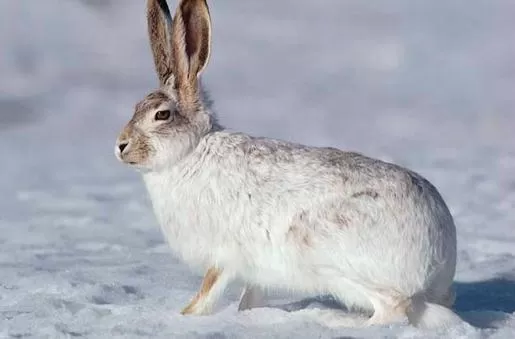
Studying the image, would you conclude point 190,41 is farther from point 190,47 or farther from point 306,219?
point 306,219

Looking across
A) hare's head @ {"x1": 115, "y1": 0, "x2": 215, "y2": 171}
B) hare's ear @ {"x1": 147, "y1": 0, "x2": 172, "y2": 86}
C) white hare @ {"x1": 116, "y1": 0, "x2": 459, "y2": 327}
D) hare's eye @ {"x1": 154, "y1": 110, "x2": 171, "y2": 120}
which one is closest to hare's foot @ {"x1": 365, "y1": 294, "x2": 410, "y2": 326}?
white hare @ {"x1": 116, "y1": 0, "x2": 459, "y2": 327}

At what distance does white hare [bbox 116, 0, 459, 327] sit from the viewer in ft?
12.9

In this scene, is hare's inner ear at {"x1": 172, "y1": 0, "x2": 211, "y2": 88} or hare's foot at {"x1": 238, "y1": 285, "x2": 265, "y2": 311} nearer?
hare's foot at {"x1": 238, "y1": 285, "x2": 265, "y2": 311}

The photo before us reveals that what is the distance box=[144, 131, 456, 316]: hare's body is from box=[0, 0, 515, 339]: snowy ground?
8.2 inches

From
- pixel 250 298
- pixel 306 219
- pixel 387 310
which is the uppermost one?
pixel 306 219

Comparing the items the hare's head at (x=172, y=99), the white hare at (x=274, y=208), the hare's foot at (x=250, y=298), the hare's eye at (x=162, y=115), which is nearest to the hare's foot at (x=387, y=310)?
the white hare at (x=274, y=208)

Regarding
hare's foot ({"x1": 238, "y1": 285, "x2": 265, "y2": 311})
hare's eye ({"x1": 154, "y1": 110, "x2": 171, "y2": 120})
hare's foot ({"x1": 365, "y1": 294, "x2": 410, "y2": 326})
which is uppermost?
hare's eye ({"x1": 154, "y1": 110, "x2": 171, "y2": 120})

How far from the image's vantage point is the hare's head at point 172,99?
14.1ft

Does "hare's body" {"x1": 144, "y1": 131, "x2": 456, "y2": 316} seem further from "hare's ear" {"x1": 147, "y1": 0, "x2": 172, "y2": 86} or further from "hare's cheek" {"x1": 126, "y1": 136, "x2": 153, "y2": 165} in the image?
"hare's ear" {"x1": 147, "y1": 0, "x2": 172, "y2": 86}

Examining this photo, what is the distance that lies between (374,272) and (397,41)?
7482 millimetres

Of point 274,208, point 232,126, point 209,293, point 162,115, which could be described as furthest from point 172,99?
point 232,126

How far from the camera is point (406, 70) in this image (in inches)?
420

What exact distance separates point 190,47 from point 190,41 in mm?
25

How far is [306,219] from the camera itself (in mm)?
4012
